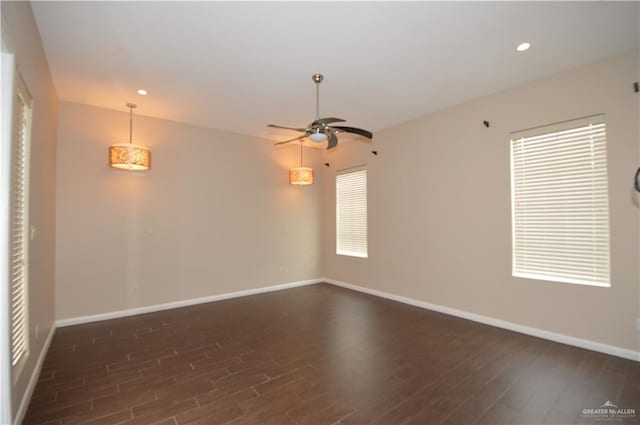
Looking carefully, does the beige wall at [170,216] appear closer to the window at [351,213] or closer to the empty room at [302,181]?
the empty room at [302,181]

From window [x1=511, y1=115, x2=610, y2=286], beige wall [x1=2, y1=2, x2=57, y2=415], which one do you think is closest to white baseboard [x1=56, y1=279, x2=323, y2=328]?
beige wall [x1=2, y1=2, x2=57, y2=415]

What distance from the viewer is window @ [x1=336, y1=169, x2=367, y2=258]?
229 inches

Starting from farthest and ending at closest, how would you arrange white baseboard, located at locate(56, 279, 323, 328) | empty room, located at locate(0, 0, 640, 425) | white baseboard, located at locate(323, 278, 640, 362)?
white baseboard, located at locate(56, 279, 323, 328), white baseboard, located at locate(323, 278, 640, 362), empty room, located at locate(0, 0, 640, 425)

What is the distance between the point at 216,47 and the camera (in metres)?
2.78

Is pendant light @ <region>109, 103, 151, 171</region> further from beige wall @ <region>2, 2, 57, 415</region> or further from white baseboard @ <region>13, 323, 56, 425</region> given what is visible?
white baseboard @ <region>13, 323, 56, 425</region>

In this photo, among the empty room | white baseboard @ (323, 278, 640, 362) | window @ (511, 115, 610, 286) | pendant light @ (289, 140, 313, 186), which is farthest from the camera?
pendant light @ (289, 140, 313, 186)

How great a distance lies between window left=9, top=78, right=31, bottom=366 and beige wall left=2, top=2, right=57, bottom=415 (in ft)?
0.50

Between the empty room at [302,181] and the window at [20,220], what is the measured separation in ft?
0.10

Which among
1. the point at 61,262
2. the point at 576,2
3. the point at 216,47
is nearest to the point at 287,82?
the point at 216,47

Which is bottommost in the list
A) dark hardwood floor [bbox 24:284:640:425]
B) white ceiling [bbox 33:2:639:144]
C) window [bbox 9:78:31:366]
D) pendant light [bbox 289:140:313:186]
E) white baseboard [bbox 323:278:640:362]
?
dark hardwood floor [bbox 24:284:640:425]

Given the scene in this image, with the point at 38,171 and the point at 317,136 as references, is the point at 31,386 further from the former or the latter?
the point at 317,136

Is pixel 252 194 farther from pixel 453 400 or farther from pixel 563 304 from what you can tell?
pixel 563 304

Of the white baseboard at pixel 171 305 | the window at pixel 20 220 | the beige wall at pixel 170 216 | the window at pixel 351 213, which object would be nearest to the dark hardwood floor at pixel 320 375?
the white baseboard at pixel 171 305

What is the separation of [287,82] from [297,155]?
2.75 m
